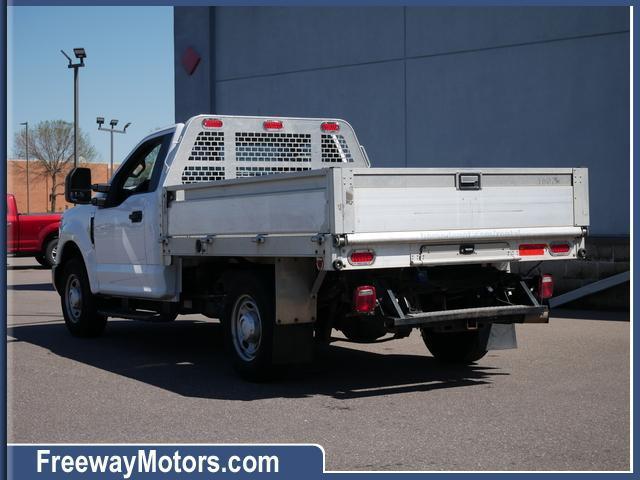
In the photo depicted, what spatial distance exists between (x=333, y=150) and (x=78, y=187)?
9.38ft

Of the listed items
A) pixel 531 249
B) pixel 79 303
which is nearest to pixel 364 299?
pixel 531 249

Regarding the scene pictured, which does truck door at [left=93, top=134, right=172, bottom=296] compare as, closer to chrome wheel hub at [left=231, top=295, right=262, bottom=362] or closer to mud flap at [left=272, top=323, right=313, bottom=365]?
chrome wheel hub at [left=231, top=295, right=262, bottom=362]

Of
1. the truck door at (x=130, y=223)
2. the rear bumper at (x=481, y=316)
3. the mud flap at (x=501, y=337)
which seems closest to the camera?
the rear bumper at (x=481, y=316)

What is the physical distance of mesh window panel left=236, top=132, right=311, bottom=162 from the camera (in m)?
10.9

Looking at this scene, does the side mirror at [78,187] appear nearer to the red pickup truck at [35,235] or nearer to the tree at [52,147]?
the red pickup truck at [35,235]

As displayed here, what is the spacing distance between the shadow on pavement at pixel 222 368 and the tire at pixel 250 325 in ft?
0.55

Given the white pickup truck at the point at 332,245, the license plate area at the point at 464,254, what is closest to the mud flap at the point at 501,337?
the white pickup truck at the point at 332,245

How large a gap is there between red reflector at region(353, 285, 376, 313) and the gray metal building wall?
29.4ft

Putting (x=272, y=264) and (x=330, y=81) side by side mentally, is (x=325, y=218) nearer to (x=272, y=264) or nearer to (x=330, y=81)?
(x=272, y=264)

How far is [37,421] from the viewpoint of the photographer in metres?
7.26

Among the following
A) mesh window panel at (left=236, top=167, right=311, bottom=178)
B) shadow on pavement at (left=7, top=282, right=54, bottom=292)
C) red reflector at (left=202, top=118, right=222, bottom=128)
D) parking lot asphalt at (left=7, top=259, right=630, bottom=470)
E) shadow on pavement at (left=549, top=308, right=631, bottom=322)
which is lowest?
parking lot asphalt at (left=7, top=259, right=630, bottom=470)

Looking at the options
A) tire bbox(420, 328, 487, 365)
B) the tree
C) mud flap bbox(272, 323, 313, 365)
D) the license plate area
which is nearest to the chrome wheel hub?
mud flap bbox(272, 323, 313, 365)

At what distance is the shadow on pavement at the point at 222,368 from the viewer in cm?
853

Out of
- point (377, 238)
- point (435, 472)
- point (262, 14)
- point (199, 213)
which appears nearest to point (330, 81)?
point (262, 14)
